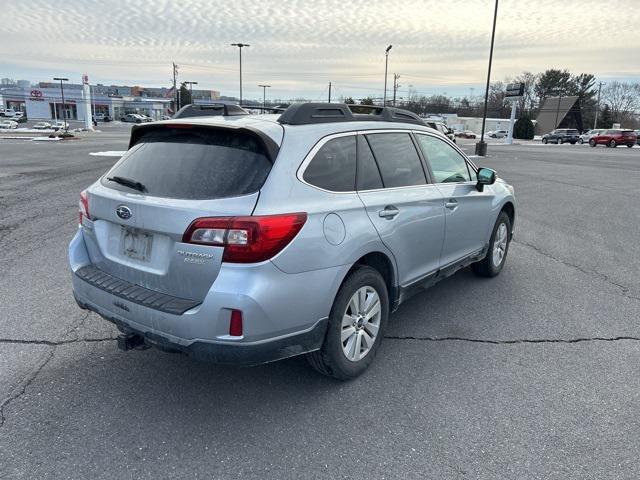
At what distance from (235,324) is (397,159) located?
197cm

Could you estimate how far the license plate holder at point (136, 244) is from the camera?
294cm

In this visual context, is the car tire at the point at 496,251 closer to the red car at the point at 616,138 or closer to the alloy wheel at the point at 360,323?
the alloy wheel at the point at 360,323

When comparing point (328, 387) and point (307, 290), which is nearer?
point (307, 290)

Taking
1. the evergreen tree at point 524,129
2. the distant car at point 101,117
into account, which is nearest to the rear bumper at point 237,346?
the evergreen tree at point 524,129

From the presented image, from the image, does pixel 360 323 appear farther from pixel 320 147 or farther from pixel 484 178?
pixel 484 178

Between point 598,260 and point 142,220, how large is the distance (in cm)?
610

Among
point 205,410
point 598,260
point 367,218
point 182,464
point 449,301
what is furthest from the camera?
point 598,260

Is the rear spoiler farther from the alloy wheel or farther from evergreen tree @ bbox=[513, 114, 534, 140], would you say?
evergreen tree @ bbox=[513, 114, 534, 140]

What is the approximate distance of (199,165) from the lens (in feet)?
9.84

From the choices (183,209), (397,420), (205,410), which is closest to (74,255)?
(183,209)

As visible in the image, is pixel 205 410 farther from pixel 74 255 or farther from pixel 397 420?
pixel 74 255

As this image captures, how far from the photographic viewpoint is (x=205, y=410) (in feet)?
10.1

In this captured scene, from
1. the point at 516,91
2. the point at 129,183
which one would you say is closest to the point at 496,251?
the point at 129,183

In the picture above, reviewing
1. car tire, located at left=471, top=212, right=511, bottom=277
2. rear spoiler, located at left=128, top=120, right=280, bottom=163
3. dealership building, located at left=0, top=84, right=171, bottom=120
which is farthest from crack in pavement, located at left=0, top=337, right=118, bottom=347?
dealership building, located at left=0, top=84, right=171, bottom=120
